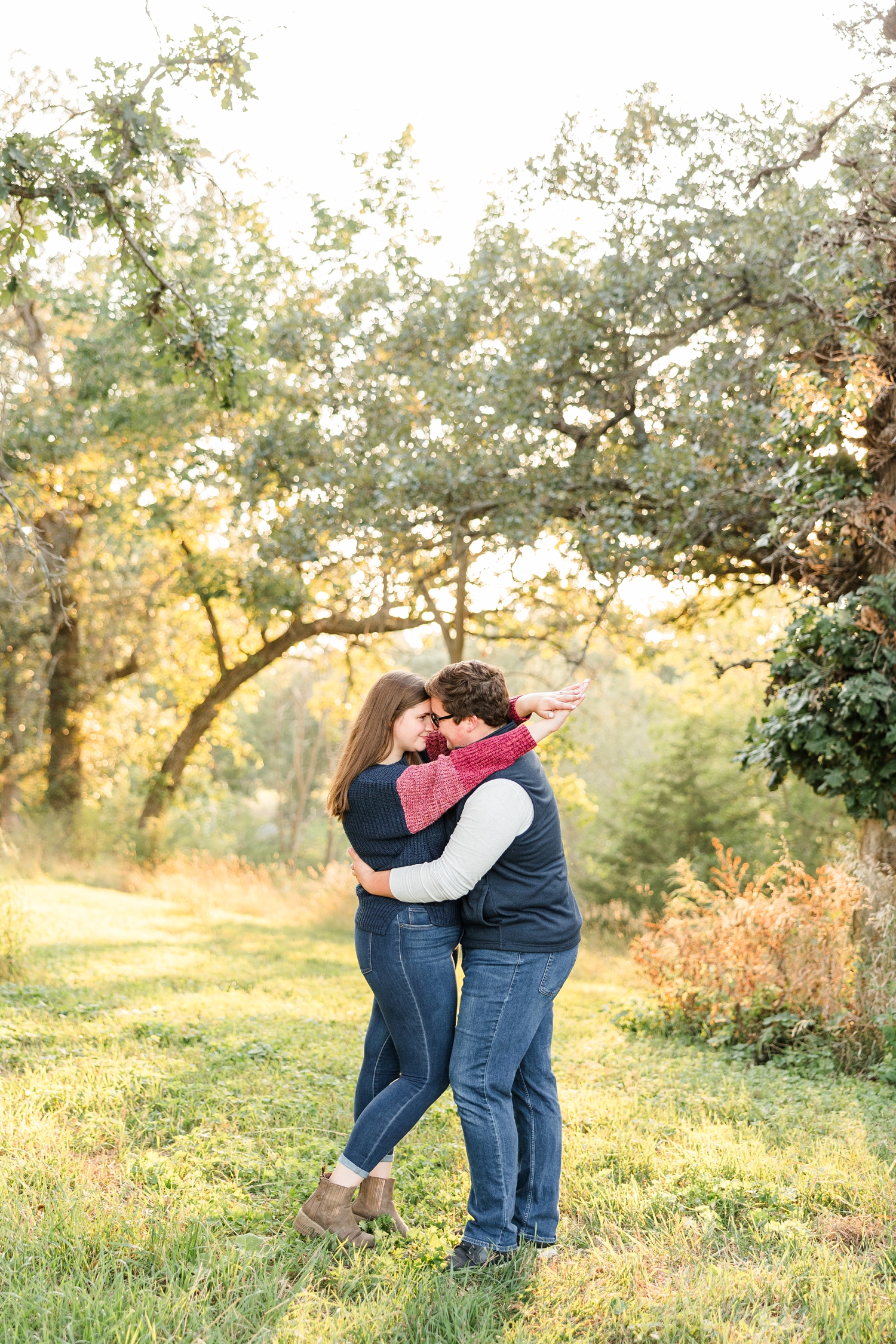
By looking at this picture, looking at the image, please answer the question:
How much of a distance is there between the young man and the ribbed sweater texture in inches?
2.2

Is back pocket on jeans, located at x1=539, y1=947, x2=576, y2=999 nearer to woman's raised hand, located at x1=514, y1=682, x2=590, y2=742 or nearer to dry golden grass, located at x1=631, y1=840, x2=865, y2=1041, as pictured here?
woman's raised hand, located at x1=514, y1=682, x2=590, y2=742

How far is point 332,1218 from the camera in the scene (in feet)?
10.7

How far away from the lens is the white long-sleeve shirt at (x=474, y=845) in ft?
10.2

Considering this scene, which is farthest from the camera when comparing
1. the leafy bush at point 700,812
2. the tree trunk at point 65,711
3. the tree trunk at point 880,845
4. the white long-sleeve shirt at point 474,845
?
the leafy bush at point 700,812

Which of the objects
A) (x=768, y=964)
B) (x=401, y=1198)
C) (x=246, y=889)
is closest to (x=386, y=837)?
(x=401, y=1198)

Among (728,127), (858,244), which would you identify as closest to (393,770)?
(858,244)

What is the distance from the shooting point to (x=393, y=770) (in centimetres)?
331

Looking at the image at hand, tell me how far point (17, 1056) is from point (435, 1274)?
8.93 ft

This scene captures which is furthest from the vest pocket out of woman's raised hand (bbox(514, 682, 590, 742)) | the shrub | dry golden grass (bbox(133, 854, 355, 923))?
dry golden grass (bbox(133, 854, 355, 923))

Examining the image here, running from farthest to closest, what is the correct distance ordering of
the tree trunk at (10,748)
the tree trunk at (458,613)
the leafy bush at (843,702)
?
the tree trunk at (10,748), the tree trunk at (458,613), the leafy bush at (843,702)

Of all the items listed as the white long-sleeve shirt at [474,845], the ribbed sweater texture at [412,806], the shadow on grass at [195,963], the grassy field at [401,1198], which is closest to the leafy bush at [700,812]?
the shadow on grass at [195,963]

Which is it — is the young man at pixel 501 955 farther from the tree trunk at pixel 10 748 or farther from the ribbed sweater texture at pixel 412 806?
the tree trunk at pixel 10 748

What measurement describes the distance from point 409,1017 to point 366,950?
26cm

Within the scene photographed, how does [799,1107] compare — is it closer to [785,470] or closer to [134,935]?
[785,470]
